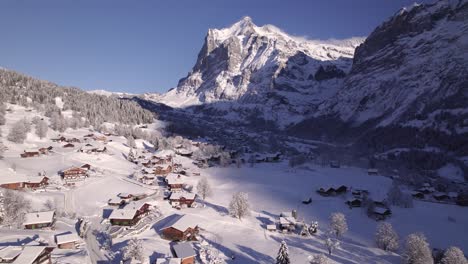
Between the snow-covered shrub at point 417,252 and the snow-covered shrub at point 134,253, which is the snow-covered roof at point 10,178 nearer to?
the snow-covered shrub at point 134,253

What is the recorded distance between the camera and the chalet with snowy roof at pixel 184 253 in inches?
1797

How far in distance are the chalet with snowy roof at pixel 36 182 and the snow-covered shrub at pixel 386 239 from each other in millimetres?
72379

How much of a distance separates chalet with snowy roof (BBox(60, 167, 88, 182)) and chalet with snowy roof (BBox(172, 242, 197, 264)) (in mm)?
45794

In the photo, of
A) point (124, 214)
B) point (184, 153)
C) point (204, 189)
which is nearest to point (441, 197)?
point (204, 189)

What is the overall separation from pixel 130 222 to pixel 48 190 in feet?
94.0

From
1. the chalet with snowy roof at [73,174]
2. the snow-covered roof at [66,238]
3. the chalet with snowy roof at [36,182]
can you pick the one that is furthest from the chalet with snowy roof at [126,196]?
the snow-covered roof at [66,238]

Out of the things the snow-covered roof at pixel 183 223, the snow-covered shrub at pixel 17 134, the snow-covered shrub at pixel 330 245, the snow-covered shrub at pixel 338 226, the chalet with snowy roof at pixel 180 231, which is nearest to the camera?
the chalet with snowy roof at pixel 180 231

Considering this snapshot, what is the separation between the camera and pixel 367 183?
347ft

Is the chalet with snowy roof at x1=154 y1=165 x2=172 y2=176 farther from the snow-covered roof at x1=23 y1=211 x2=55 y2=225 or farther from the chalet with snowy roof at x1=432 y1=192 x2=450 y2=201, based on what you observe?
the chalet with snowy roof at x1=432 y1=192 x2=450 y2=201

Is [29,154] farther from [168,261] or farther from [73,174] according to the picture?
[168,261]

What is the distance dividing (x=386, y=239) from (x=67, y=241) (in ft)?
169

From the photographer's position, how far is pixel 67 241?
46.0m

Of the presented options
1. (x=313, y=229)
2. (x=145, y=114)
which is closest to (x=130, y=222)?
(x=313, y=229)

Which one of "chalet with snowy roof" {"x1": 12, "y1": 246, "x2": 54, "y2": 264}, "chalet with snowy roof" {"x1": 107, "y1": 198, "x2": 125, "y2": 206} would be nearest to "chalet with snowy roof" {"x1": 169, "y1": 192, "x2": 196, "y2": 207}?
"chalet with snowy roof" {"x1": 107, "y1": 198, "x2": 125, "y2": 206}
